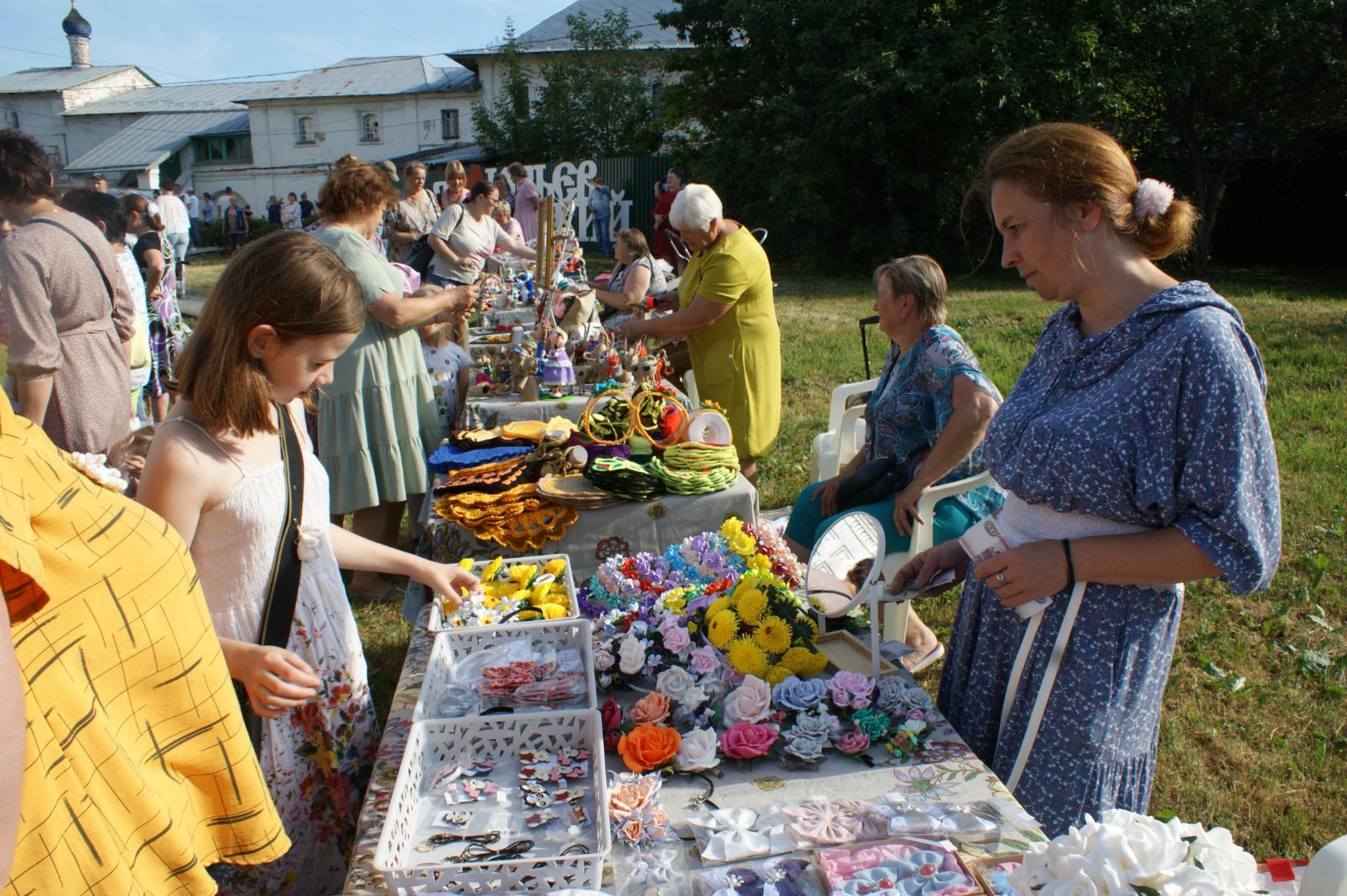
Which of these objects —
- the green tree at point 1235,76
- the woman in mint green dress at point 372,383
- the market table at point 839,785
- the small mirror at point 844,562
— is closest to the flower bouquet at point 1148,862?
the market table at point 839,785

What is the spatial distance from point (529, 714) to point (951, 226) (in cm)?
1651

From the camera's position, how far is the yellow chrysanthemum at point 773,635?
1887 mm

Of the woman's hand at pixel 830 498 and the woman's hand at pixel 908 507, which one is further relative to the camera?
the woman's hand at pixel 830 498

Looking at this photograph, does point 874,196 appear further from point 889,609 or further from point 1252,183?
point 889,609

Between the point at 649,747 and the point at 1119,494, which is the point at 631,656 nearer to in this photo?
the point at 649,747

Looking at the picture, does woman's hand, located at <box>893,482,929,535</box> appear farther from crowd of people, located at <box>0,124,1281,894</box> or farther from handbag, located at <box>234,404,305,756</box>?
handbag, located at <box>234,404,305,756</box>

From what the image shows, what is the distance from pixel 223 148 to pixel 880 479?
44092 mm

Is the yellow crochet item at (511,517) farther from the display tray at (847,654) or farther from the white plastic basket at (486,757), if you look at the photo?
the white plastic basket at (486,757)

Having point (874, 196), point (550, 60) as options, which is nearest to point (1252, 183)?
point (874, 196)

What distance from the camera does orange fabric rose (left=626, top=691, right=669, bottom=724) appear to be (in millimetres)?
1705

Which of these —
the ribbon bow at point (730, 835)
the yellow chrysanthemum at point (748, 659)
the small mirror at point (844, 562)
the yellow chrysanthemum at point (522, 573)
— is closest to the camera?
the ribbon bow at point (730, 835)

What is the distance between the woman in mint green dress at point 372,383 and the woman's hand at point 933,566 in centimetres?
253

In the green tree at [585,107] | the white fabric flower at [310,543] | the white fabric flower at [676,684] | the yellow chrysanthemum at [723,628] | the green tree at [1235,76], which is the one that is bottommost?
the white fabric flower at [676,684]

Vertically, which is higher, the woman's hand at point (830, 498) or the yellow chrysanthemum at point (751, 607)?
the yellow chrysanthemum at point (751, 607)
